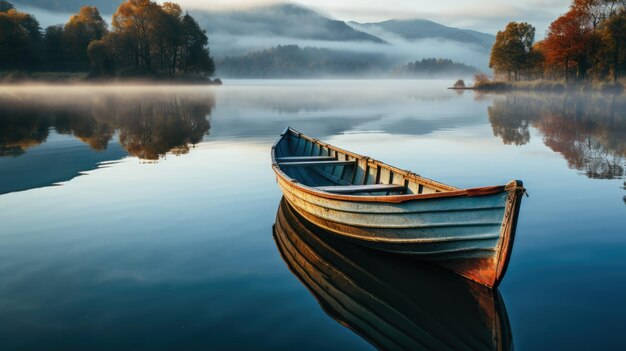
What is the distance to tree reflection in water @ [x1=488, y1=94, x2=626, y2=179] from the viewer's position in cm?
2127

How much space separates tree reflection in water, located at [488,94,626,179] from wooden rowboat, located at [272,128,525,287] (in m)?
12.1

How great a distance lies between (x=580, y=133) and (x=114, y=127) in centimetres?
3379

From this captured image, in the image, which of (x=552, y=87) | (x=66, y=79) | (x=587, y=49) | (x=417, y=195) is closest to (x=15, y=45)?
(x=66, y=79)

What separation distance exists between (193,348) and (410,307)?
375 centimetres

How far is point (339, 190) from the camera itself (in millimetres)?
11844

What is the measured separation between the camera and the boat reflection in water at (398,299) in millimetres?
7449

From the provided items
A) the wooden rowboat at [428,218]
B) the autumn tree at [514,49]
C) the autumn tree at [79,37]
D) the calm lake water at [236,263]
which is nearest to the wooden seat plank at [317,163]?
the calm lake water at [236,263]

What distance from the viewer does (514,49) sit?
89750 mm

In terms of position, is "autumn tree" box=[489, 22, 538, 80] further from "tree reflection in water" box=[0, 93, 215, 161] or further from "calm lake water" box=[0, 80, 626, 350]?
"calm lake water" box=[0, 80, 626, 350]

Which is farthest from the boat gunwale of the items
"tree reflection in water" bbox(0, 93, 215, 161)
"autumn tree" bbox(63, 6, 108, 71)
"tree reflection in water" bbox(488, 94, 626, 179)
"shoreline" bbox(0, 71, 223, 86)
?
"autumn tree" bbox(63, 6, 108, 71)

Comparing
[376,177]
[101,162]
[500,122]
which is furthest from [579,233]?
[500,122]

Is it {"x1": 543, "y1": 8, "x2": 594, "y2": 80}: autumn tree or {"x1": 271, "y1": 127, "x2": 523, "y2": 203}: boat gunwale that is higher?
{"x1": 543, "y1": 8, "x2": 594, "y2": 80}: autumn tree

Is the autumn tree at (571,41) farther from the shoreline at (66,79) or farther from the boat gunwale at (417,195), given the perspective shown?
the shoreline at (66,79)

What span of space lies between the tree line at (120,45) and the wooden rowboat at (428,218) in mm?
103860
